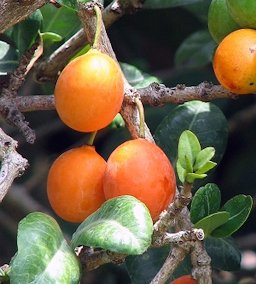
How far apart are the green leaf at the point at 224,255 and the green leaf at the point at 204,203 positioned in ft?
0.59

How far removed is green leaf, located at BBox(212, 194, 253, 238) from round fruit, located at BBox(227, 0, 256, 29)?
8.1 inches

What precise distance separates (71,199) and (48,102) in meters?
0.19

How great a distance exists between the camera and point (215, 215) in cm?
101

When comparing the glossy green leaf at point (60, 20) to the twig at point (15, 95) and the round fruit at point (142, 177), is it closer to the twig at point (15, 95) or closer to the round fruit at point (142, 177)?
the twig at point (15, 95)

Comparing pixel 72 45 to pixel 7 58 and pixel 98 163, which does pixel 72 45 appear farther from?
pixel 98 163

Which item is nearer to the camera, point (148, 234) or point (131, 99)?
point (148, 234)

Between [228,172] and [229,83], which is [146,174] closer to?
[229,83]

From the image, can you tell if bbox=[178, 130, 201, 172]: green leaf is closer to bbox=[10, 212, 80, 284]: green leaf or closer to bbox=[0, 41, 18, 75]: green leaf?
bbox=[10, 212, 80, 284]: green leaf

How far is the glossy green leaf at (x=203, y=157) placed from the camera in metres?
0.89

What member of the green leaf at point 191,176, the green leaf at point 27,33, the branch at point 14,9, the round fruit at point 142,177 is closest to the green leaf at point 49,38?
the green leaf at point 27,33

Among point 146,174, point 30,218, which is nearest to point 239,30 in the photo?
point 146,174

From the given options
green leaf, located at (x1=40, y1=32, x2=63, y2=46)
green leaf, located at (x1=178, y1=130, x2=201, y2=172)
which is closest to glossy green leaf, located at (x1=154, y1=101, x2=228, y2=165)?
green leaf, located at (x1=40, y1=32, x2=63, y2=46)

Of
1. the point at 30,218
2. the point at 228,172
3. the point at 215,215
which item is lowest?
the point at 228,172

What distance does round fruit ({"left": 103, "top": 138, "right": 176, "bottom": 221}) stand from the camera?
0.96 metres
